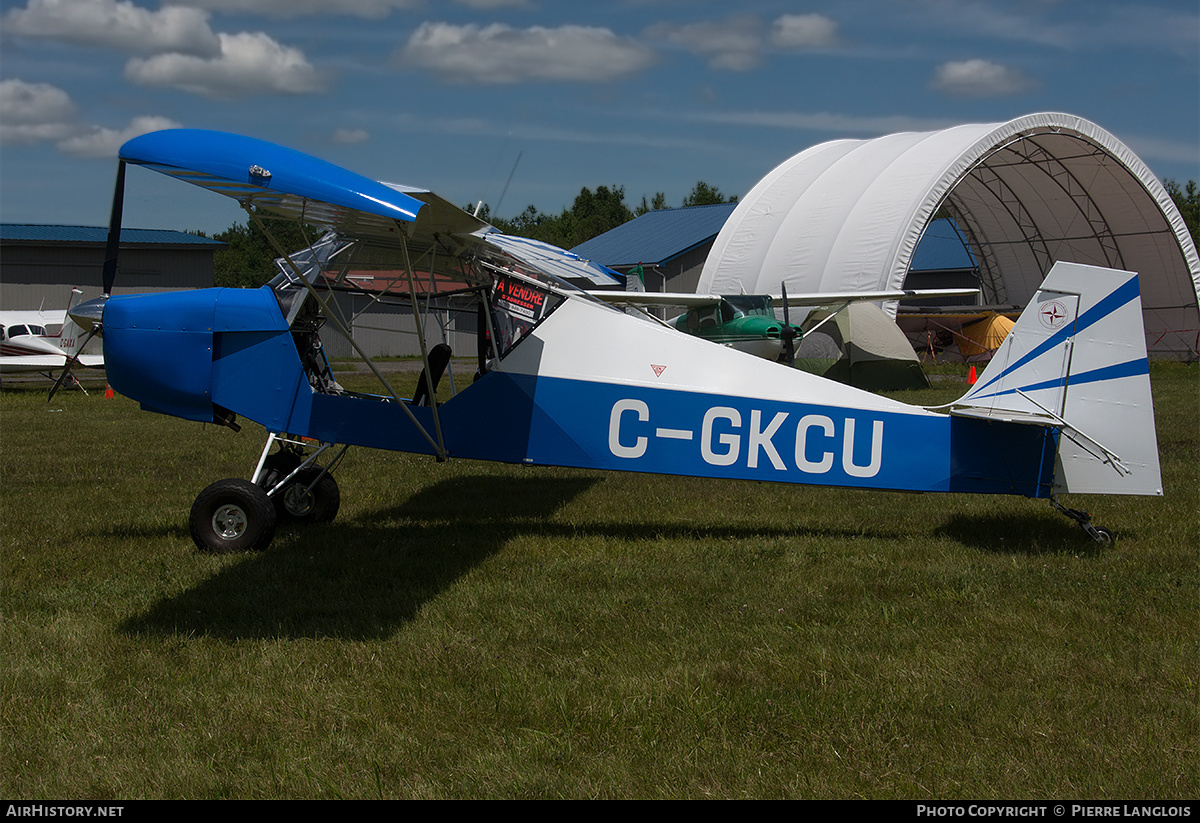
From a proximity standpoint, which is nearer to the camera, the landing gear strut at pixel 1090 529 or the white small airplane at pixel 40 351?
the landing gear strut at pixel 1090 529

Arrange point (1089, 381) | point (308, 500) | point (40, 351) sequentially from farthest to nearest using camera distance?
point (40, 351) < point (308, 500) < point (1089, 381)

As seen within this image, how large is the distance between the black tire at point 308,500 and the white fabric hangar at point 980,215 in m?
15.9

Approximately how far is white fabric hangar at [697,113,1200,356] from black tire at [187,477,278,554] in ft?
55.8

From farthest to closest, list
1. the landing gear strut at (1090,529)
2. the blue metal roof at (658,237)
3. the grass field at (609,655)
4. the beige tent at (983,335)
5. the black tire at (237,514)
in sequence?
the blue metal roof at (658,237) < the beige tent at (983,335) < the landing gear strut at (1090,529) < the black tire at (237,514) < the grass field at (609,655)

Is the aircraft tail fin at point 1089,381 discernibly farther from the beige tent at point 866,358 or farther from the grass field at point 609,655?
the beige tent at point 866,358

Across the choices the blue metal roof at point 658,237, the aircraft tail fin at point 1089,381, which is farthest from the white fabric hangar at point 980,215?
the blue metal roof at point 658,237

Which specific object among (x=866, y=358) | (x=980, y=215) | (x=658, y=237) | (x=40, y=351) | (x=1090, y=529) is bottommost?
(x=40, y=351)

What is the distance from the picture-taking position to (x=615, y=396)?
6141 mm

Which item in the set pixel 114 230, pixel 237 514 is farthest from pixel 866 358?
pixel 114 230

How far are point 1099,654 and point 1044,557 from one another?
5.56 ft

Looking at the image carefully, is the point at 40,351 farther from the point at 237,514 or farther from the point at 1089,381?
the point at 1089,381

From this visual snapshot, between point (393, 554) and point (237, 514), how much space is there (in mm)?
1056

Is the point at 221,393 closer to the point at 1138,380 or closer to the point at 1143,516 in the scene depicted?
the point at 1138,380

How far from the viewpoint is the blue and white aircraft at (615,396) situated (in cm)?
571
